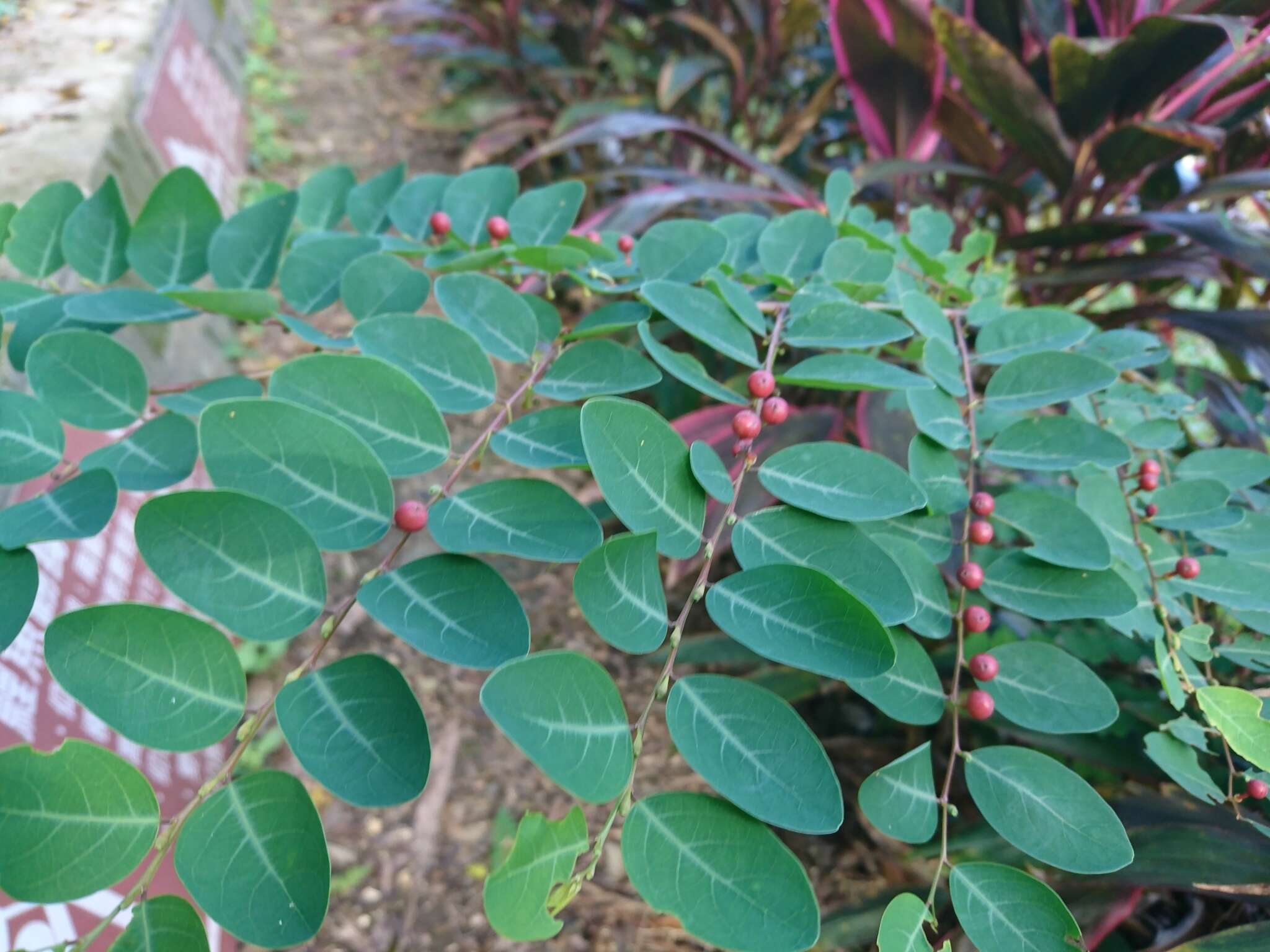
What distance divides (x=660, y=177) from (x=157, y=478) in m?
1.05

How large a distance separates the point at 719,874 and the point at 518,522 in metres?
0.21

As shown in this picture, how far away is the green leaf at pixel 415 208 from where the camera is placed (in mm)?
770

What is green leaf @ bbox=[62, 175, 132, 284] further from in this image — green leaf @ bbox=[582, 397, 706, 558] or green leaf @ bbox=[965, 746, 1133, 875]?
green leaf @ bbox=[965, 746, 1133, 875]

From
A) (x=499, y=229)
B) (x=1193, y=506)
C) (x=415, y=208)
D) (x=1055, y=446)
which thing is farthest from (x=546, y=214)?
(x=1193, y=506)

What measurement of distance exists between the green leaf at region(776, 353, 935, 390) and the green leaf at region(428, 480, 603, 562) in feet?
0.66

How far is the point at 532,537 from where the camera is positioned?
0.43 m

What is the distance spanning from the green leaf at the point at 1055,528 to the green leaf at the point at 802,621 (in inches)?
8.8

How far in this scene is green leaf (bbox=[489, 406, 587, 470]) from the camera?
1.57 feet

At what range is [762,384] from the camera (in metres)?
0.54

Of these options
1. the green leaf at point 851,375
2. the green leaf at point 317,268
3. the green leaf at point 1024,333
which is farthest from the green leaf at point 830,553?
the green leaf at point 317,268

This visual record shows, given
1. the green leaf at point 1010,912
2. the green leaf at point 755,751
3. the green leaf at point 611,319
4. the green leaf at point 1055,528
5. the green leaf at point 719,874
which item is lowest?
the green leaf at point 1010,912

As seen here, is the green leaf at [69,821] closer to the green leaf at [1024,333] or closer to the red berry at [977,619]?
the red berry at [977,619]

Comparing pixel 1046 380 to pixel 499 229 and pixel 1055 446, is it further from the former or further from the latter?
pixel 499 229

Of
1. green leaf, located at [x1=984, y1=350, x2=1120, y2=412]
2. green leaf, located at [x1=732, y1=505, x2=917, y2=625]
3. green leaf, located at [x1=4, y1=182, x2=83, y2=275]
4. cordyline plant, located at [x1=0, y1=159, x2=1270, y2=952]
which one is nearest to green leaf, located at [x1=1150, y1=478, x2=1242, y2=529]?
cordyline plant, located at [x1=0, y1=159, x2=1270, y2=952]
